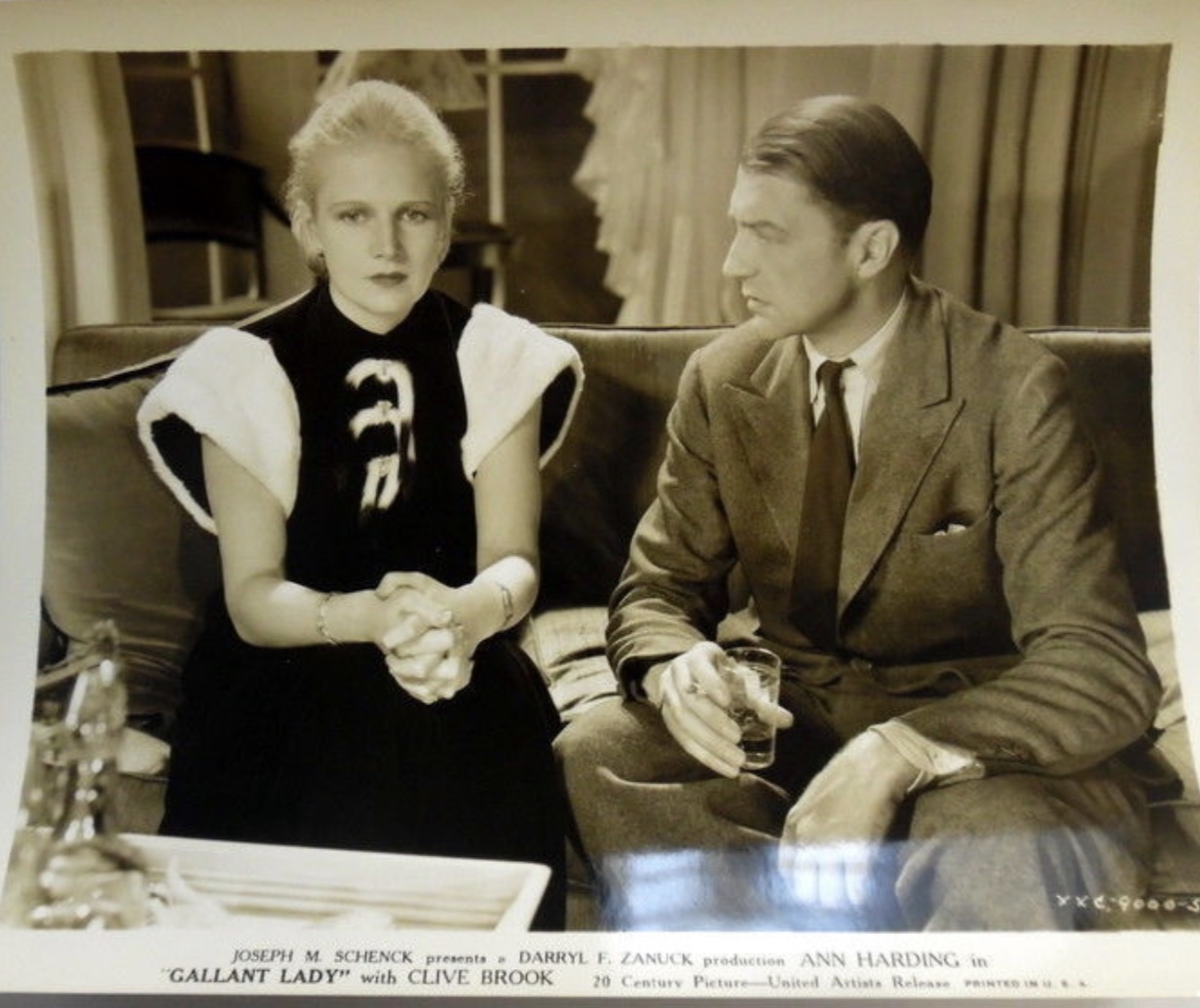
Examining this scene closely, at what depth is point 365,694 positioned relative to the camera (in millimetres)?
1225

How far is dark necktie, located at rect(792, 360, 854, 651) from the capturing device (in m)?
1.22

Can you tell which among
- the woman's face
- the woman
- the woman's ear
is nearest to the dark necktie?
the woman

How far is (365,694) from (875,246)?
0.65 metres

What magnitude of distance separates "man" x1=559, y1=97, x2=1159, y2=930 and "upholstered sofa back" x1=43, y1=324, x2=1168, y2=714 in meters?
0.03

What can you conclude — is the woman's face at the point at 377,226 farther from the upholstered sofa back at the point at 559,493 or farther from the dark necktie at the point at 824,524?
the dark necktie at the point at 824,524

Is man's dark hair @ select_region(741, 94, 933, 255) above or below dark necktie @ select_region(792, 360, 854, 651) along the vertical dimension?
above

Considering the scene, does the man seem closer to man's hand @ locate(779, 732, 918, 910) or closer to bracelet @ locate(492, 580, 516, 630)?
man's hand @ locate(779, 732, 918, 910)

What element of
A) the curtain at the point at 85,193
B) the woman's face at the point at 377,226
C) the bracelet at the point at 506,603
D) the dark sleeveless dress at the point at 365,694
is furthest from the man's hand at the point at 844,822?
the curtain at the point at 85,193

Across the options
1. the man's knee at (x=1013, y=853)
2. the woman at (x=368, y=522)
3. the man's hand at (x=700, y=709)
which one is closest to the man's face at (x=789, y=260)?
the woman at (x=368, y=522)

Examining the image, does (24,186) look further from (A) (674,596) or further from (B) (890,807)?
(B) (890,807)

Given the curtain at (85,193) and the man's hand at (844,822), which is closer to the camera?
the man's hand at (844,822)

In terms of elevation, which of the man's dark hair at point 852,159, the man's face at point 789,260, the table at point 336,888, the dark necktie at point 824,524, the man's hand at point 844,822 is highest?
the man's dark hair at point 852,159

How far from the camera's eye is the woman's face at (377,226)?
1.25 meters

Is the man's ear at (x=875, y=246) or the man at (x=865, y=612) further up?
the man's ear at (x=875, y=246)
